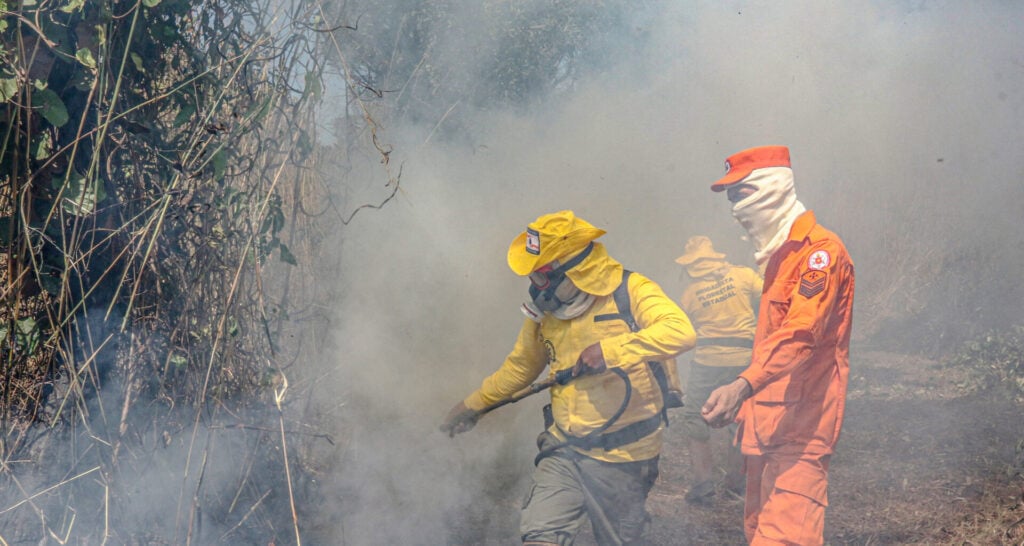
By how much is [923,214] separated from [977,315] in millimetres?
1523

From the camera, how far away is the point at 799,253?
3.20m

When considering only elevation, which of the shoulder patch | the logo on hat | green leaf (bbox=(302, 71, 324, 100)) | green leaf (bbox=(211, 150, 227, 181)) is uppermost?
green leaf (bbox=(302, 71, 324, 100))

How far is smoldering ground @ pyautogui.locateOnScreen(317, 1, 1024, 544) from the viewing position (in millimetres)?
7941

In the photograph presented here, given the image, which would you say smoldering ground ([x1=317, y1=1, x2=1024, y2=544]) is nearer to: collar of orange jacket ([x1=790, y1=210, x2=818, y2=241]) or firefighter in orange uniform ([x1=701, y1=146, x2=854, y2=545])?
firefighter in orange uniform ([x1=701, y1=146, x2=854, y2=545])

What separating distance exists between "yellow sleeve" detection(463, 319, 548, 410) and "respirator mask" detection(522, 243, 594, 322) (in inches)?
9.7

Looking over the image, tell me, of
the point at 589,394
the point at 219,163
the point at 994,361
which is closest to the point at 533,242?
the point at 589,394

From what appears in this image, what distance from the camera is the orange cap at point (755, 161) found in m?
3.33

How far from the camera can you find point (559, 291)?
3393mm

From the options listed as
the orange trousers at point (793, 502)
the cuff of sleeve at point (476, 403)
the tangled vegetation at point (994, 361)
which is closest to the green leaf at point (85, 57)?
the cuff of sleeve at point (476, 403)

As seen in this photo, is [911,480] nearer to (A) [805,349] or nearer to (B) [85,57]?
(A) [805,349]

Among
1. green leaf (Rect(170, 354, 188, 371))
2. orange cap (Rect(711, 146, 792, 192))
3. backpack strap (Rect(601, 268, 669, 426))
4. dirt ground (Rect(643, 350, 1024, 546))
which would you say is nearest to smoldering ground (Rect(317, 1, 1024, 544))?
dirt ground (Rect(643, 350, 1024, 546))

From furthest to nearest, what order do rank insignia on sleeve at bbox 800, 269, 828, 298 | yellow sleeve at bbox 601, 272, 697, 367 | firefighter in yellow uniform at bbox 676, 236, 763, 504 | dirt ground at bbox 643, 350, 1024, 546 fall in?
firefighter in yellow uniform at bbox 676, 236, 763, 504, dirt ground at bbox 643, 350, 1024, 546, yellow sleeve at bbox 601, 272, 697, 367, rank insignia on sleeve at bbox 800, 269, 828, 298

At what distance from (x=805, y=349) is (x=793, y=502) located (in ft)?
1.90

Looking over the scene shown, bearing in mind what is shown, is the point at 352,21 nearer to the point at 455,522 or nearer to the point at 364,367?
the point at 364,367
